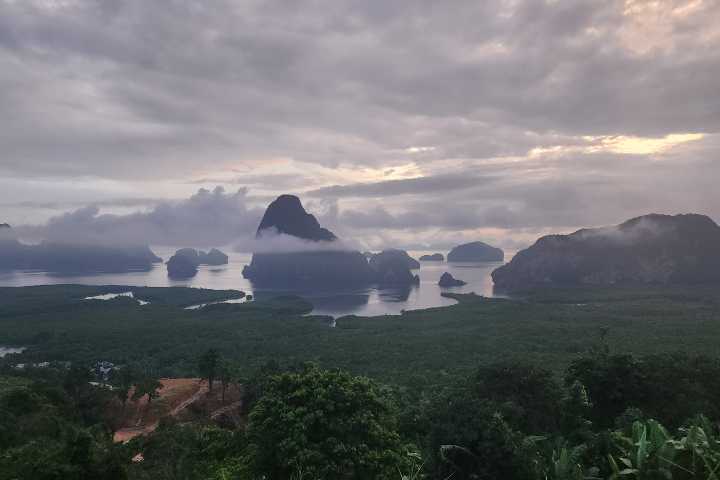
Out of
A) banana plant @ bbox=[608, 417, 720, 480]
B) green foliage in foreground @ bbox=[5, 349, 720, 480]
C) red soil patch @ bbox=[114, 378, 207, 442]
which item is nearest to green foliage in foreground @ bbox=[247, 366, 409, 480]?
green foliage in foreground @ bbox=[5, 349, 720, 480]

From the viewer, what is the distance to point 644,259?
180m

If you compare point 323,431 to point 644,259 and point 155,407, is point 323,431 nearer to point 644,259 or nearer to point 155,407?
point 155,407

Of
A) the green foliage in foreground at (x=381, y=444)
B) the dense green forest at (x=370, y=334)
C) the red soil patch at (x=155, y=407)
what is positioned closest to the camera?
the green foliage in foreground at (x=381, y=444)

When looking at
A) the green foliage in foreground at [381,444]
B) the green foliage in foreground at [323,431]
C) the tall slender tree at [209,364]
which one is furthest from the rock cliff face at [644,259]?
the green foliage in foreground at [323,431]

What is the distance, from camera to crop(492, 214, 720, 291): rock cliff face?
170250 millimetres

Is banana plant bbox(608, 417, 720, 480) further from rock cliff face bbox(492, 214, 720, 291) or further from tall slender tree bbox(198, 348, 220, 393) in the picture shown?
rock cliff face bbox(492, 214, 720, 291)

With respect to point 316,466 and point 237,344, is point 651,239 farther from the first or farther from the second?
point 316,466

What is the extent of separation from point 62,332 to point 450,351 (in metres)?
60.1

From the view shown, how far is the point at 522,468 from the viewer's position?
14.1 metres

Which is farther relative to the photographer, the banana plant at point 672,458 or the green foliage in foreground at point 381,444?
the green foliage in foreground at point 381,444

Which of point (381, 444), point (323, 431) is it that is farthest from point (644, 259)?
point (323, 431)

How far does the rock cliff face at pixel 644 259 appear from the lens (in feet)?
559

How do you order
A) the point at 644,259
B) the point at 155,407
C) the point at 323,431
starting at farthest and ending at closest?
the point at 644,259, the point at 155,407, the point at 323,431

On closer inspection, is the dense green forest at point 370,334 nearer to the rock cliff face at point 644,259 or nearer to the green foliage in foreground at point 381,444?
the green foliage in foreground at point 381,444
